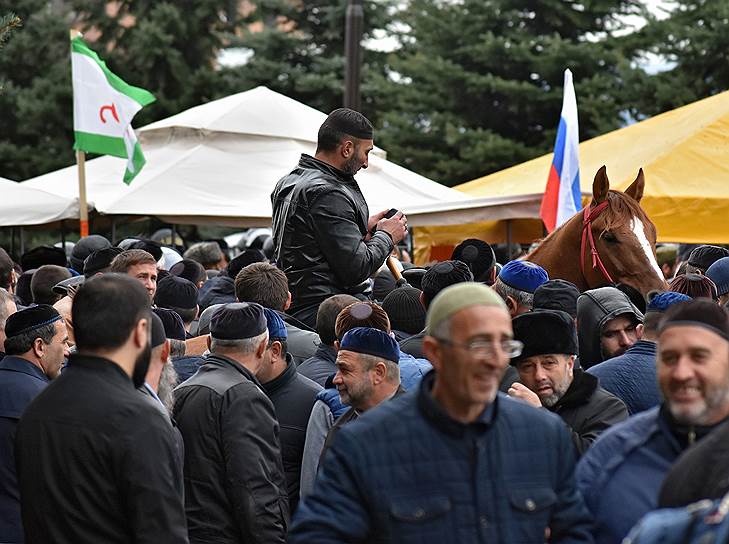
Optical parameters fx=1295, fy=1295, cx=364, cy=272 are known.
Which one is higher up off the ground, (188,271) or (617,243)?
(617,243)

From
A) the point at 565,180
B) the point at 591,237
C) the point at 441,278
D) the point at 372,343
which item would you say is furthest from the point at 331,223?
the point at 565,180

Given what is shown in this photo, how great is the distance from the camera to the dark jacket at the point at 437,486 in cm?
367

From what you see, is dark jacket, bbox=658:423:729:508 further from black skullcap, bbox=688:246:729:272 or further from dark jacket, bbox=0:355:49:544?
black skullcap, bbox=688:246:729:272

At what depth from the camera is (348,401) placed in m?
5.89

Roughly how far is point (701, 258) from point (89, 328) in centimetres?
647

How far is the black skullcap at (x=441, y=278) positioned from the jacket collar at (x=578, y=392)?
2.06m

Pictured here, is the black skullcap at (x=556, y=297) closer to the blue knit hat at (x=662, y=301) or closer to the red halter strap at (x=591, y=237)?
the blue knit hat at (x=662, y=301)

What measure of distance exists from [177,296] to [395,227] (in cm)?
165

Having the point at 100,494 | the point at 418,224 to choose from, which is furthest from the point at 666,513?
the point at 418,224

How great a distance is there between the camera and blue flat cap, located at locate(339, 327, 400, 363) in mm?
5840

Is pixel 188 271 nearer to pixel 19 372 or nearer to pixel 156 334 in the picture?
pixel 19 372

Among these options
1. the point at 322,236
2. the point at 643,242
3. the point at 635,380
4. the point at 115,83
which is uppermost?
the point at 115,83

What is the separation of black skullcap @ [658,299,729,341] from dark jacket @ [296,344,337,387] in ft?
10.4

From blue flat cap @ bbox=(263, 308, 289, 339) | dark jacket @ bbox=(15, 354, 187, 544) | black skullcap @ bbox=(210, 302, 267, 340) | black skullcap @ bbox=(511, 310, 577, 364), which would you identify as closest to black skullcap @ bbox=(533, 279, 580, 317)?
black skullcap @ bbox=(511, 310, 577, 364)
